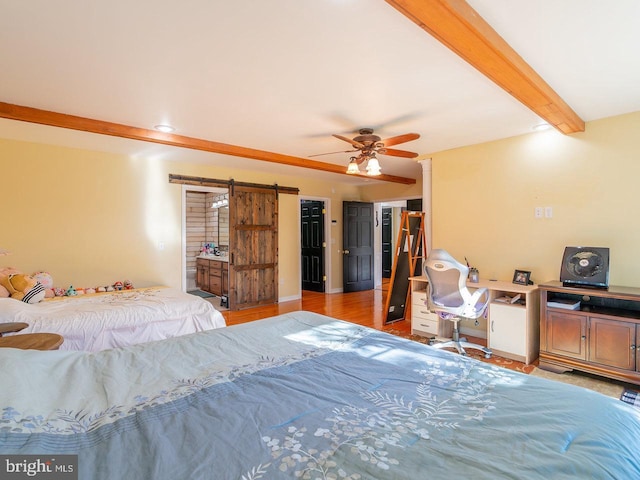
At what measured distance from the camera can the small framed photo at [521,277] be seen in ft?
11.6

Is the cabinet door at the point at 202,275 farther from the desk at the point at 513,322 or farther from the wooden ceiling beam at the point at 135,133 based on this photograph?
the desk at the point at 513,322

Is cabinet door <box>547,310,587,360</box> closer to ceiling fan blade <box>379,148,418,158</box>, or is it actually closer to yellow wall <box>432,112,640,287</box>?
yellow wall <box>432,112,640,287</box>

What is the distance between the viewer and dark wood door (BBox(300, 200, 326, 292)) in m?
7.12

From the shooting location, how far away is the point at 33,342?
184cm

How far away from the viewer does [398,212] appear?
9.14m

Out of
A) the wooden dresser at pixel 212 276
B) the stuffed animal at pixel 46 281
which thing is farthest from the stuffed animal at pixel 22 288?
the wooden dresser at pixel 212 276

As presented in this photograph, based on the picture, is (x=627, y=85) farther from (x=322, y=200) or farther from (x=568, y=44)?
(x=322, y=200)

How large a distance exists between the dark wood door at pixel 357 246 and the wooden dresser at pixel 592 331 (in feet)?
14.1

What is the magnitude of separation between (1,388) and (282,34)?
204 cm

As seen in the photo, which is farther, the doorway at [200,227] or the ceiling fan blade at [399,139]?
the doorway at [200,227]

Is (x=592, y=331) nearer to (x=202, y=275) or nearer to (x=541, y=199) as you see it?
(x=541, y=199)

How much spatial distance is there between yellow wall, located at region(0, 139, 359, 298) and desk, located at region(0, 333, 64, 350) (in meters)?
2.60

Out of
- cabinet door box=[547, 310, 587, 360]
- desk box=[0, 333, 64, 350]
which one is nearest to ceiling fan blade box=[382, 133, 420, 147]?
cabinet door box=[547, 310, 587, 360]

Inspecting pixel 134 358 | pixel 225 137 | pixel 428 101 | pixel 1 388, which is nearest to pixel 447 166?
pixel 428 101
